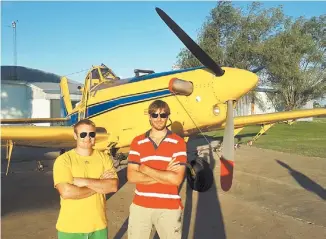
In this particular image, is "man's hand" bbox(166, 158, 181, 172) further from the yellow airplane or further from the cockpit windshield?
the cockpit windshield

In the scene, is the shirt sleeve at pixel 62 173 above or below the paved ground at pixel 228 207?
above

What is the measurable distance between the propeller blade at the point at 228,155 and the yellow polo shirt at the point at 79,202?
250 centimetres

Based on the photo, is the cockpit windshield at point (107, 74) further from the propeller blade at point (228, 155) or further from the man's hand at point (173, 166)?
the man's hand at point (173, 166)

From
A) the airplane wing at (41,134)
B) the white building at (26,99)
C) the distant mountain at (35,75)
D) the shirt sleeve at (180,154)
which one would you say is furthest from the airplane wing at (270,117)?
the distant mountain at (35,75)

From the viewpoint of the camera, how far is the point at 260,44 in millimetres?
32281

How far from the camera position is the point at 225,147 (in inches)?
202

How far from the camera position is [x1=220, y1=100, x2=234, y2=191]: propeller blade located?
15.6 feet

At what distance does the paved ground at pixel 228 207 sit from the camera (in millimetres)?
4676

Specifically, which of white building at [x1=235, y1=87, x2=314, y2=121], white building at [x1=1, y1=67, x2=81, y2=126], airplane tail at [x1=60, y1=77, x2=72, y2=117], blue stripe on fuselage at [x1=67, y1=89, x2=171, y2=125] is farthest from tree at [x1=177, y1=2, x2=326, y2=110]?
blue stripe on fuselage at [x1=67, y1=89, x2=171, y2=125]

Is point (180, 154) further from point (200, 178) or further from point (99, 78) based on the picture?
point (99, 78)

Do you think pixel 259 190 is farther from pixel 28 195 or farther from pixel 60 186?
pixel 60 186

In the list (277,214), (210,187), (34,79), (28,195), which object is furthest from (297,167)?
(34,79)

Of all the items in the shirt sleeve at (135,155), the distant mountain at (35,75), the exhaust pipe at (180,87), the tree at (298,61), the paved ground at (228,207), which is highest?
the distant mountain at (35,75)

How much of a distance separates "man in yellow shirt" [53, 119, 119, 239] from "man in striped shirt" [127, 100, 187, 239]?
0.33 metres
